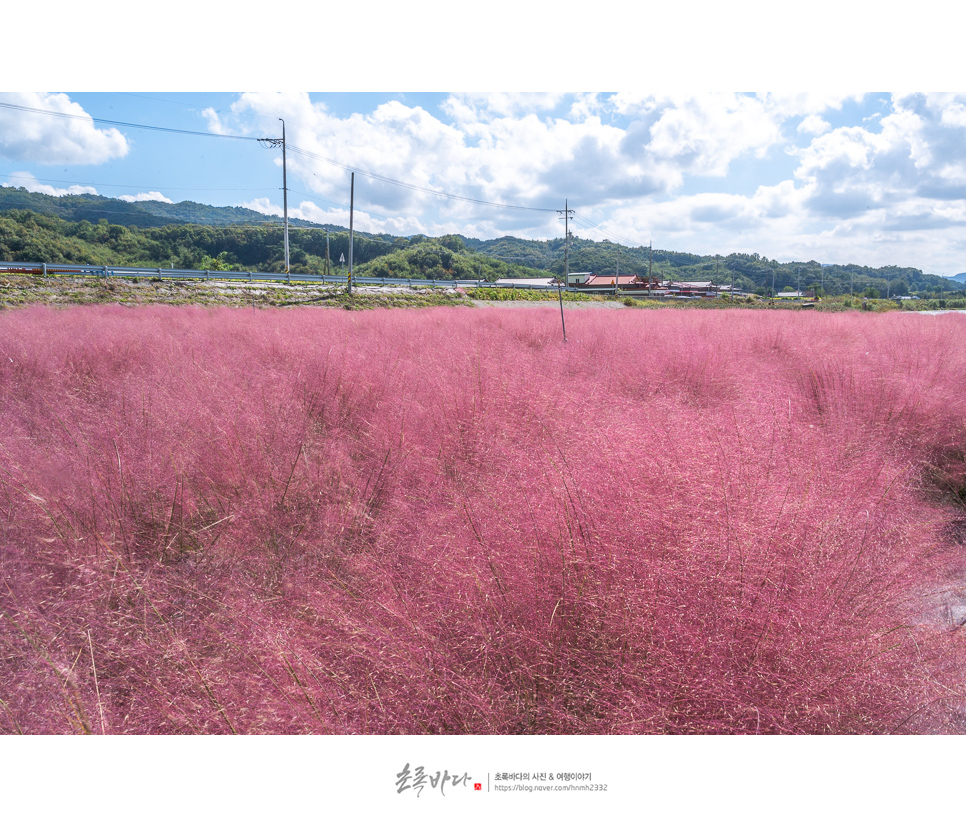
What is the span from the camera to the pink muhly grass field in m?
1.27

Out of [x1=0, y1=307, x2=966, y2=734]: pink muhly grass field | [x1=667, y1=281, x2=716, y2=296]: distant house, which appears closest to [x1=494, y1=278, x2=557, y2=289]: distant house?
[x1=667, y1=281, x2=716, y2=296]: distant house

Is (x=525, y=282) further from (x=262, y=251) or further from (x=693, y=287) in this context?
(x=693, y=287)

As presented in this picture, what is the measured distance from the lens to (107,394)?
3.67 m

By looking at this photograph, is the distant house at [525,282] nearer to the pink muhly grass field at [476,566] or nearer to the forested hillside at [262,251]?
the forested hillside at [262,251]

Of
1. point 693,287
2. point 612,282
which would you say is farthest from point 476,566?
point 693,287

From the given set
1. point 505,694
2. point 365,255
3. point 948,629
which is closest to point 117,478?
point 505,694

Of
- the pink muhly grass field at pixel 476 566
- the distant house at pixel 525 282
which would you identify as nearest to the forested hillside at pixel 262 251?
the distant house at pixel 525 282

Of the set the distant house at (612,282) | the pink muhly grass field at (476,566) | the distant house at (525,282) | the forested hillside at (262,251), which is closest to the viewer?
the pink muhly grass field at (476,566)

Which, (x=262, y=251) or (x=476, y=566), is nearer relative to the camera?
(x=476, y=566)

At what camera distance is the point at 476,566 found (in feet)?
5.30

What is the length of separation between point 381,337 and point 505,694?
5.75 m

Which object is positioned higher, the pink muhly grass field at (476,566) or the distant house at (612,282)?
the distant house at (612,282)

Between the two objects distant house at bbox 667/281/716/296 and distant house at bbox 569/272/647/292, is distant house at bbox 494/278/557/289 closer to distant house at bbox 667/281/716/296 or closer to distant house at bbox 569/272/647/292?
distant house at bbox 569/272/647/292

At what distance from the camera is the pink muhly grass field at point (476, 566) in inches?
49.9
